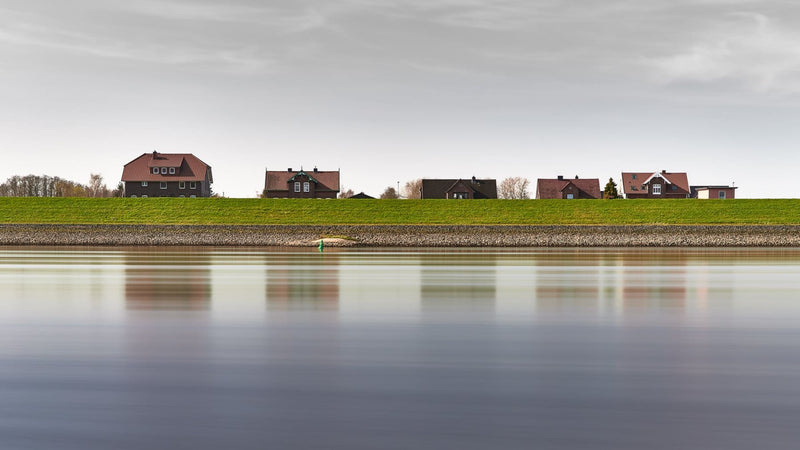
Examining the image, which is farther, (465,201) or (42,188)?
(42,188)

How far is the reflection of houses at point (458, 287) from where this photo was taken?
1517cm

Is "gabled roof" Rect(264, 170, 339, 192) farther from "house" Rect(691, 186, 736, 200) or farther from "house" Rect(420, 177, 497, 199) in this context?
"house" Rect(691, 186, 736, 200)

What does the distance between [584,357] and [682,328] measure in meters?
3.51

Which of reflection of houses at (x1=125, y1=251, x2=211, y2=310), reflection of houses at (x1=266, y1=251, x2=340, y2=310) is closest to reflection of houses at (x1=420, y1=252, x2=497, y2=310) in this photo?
reflection of houses at (x1=266, y1=251, x2=340, y2=310)

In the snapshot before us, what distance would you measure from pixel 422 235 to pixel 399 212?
15.4 meters

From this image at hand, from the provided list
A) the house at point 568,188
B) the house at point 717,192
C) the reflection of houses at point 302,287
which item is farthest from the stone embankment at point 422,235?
the house at point 717,192

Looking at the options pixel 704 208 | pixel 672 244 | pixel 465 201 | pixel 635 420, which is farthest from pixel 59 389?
pixel 704 208

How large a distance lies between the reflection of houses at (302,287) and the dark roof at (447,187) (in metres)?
84.8

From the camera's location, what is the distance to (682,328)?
38.6 ft

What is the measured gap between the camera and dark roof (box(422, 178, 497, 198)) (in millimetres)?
112000

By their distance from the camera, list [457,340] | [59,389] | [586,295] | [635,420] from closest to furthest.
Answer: [635,420], [59,389], [457,340], [586,295]

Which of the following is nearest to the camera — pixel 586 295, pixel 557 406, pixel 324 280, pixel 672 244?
pixel 557 406

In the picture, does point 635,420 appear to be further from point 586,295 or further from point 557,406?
point 586,295

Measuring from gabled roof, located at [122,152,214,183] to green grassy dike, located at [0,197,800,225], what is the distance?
82.2 feet
